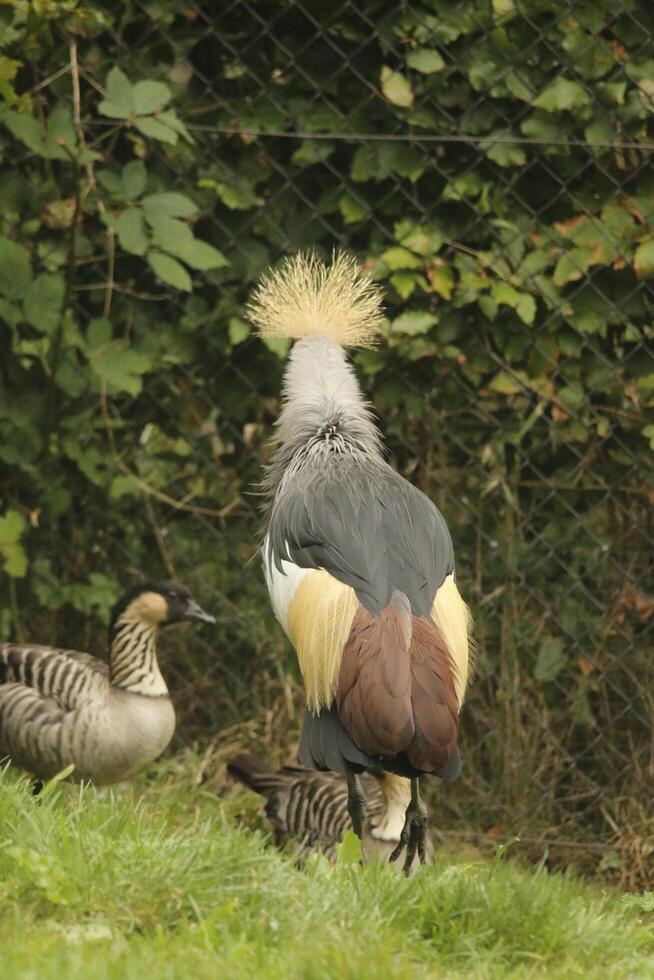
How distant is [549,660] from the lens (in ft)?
20.5

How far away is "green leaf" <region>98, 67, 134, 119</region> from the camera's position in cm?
555

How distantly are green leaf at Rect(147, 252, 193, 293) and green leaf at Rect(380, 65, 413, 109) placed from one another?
1130 millimetres

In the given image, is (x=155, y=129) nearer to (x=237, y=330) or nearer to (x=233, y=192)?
(x=233, y=192)

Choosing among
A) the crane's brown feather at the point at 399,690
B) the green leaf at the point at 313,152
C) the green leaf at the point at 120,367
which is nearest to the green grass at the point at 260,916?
the crane's brown feather at the point at 399,690

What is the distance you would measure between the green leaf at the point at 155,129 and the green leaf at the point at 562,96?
143cm

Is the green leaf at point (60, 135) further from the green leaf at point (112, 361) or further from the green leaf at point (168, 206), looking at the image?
the green leaf at point (112, 361)

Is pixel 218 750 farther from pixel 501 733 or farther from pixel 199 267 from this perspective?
pixel 199 267

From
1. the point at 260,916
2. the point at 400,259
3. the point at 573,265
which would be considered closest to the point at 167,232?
the point at 400,259

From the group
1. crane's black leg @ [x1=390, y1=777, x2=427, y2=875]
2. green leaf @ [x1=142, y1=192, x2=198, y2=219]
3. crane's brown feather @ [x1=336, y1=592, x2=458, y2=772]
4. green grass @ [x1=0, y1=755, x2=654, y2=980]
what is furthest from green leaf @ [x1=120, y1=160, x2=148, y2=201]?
green grass @ [x1=0, y1=755, x2=654, y2=980]

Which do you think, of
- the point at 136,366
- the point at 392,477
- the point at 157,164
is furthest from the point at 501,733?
the point at 157,164

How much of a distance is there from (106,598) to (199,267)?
1450mm

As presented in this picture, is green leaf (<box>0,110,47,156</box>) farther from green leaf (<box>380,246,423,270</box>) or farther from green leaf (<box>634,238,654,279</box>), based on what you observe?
green leaf (<box>634,238,654,279</box>)

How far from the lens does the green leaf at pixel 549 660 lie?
621 cm

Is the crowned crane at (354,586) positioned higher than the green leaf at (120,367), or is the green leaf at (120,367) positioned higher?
the green leaf at (120,367)
